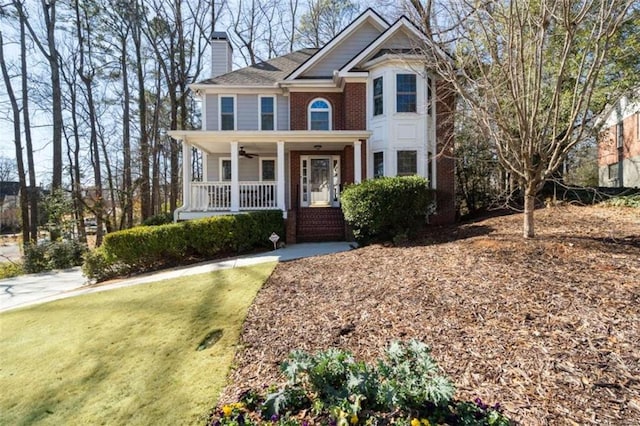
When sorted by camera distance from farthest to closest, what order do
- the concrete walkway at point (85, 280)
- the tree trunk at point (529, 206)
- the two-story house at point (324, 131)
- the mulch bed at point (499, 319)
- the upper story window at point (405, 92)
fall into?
the upper story window at point (405, 92) → the two-story house at point (324, 131) → the concrete walkway at point (85, 280) → the tree trunk at point (529, 206) → the mulch bed at point (499, 319)

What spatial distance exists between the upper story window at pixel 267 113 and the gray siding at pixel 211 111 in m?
1.92

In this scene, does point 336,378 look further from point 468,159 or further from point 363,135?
point 468,159

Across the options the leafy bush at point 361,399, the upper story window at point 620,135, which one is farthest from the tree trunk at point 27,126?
the upper story window at point 620,135

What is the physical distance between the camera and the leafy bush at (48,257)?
12086 millimetres

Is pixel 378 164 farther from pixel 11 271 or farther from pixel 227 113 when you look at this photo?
pixel 11 271

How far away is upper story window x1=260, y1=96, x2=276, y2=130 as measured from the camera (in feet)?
48.2

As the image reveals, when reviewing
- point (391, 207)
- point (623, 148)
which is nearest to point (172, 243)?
point (391, 207)

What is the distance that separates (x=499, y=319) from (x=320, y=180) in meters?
11.5

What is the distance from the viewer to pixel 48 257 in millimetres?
12266

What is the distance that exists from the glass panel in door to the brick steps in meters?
2.20

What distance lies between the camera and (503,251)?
556 cm

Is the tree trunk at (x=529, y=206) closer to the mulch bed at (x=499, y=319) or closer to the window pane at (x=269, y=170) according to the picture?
the mulch bed at (x=499, y=319)

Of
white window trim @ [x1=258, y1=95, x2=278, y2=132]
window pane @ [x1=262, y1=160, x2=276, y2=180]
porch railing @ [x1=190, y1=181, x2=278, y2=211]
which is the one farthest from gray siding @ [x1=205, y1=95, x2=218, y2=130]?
porch railing @ [x1=190, y1=181, x2=278, y2=211]

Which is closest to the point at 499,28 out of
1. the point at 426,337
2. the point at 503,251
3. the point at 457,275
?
the point at 503,251
